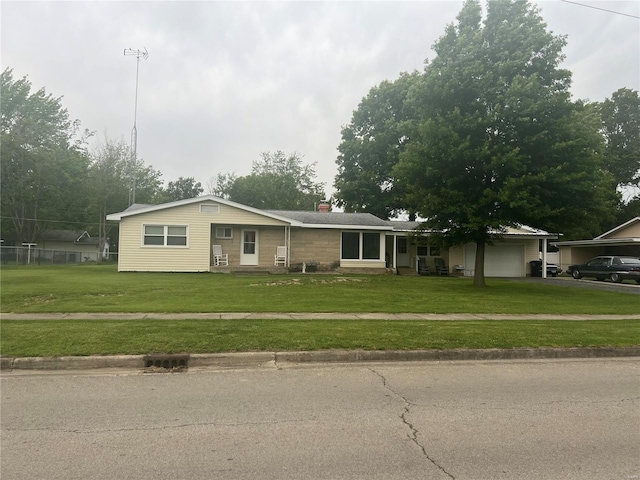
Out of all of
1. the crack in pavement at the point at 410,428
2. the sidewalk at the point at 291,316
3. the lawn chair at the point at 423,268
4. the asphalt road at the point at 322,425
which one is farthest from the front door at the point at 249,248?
the crack in pavement at the point at 410,428

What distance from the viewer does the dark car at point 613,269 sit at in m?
24.6

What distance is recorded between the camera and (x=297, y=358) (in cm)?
689

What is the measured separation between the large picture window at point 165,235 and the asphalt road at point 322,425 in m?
16.2

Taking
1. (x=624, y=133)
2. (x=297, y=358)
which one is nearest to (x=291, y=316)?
(x=297, y=358)

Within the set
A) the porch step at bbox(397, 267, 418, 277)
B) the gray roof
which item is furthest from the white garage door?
the gray roof

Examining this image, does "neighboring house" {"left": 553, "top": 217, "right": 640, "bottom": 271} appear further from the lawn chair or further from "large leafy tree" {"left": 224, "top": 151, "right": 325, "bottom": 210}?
"large leafy tree" {"left": 224, "top": 151, "right": 325, "bottom": 210}

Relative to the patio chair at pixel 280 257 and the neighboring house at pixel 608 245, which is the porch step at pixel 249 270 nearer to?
the patio chair at pixel 280 257

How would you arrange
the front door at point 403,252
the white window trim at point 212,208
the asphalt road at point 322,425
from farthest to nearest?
the front door at point 403,252
the white window trim at point 212,208
the asphalt road at point 322,425

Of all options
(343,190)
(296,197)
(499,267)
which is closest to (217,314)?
(499,267)

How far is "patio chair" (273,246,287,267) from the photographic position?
2317 centimetres

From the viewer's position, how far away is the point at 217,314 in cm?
1016

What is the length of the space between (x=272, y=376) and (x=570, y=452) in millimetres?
3690

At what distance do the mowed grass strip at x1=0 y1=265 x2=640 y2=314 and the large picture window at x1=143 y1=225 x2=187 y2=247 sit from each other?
406 cm

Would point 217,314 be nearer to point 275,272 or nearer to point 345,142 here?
point 275,272
